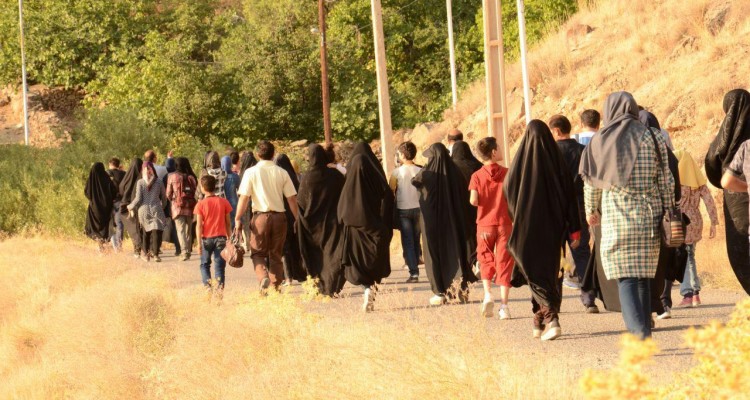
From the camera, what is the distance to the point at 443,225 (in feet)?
45.2

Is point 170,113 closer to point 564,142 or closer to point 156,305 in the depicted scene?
point 156,305

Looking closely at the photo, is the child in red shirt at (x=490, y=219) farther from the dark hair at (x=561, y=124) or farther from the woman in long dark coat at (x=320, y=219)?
the woman in long dark coat at (x=320, y=219)

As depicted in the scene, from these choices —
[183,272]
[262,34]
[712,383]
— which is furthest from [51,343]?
[262,34]

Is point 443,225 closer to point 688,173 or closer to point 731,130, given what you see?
point 688,173

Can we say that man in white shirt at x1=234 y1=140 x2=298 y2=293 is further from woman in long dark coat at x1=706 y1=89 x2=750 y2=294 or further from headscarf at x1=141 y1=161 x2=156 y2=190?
headscarf at x1=141 y1=161 x2=156 y2=190

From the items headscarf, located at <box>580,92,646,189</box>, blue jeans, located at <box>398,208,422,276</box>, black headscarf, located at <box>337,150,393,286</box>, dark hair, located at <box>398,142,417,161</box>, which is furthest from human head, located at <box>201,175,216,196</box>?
headscarf, located at <box>580,92,646,189</box>

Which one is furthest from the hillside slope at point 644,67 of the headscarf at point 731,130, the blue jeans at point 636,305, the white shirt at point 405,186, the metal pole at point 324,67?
the blue jeans at point 636,305

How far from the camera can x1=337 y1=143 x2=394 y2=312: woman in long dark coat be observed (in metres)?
13.6

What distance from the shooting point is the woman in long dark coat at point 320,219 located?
576 inches

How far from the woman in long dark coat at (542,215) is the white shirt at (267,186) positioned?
4246 millimetres

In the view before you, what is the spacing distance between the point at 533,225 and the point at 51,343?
8.28 meters

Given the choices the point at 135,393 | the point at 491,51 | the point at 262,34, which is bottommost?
the point at 135,393

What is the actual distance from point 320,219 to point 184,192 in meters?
6.48

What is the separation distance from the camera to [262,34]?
172 feet
